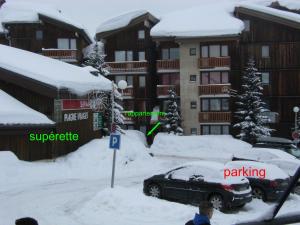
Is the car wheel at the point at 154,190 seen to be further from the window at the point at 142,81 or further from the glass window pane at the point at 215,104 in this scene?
the window at the point at 142,81

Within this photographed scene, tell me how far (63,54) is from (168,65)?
11.7m

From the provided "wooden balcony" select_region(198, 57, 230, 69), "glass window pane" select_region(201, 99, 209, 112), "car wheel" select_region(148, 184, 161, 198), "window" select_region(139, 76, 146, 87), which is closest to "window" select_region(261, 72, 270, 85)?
"wooden balcony" select_region(198, 57, 230, 69)

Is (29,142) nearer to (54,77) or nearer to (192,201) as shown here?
(54,77)

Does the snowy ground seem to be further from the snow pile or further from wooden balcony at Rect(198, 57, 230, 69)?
wooden balcony at Rect(198, 57, 230, 69)

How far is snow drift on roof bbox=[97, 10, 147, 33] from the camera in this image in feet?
159

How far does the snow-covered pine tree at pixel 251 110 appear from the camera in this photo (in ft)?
133

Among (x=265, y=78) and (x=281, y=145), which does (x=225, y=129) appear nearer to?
(x=265, y=78)

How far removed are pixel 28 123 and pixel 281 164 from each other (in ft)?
43.0

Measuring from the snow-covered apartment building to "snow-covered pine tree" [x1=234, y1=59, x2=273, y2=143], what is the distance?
66.7 inches

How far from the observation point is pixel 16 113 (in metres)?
26.0

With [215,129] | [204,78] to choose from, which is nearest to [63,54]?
[204,78]

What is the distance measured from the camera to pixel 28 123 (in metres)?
26.0

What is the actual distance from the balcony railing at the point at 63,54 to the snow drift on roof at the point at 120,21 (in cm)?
362

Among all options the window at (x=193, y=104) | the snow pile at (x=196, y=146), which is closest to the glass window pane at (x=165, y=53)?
the window at (x=193, y=104)
